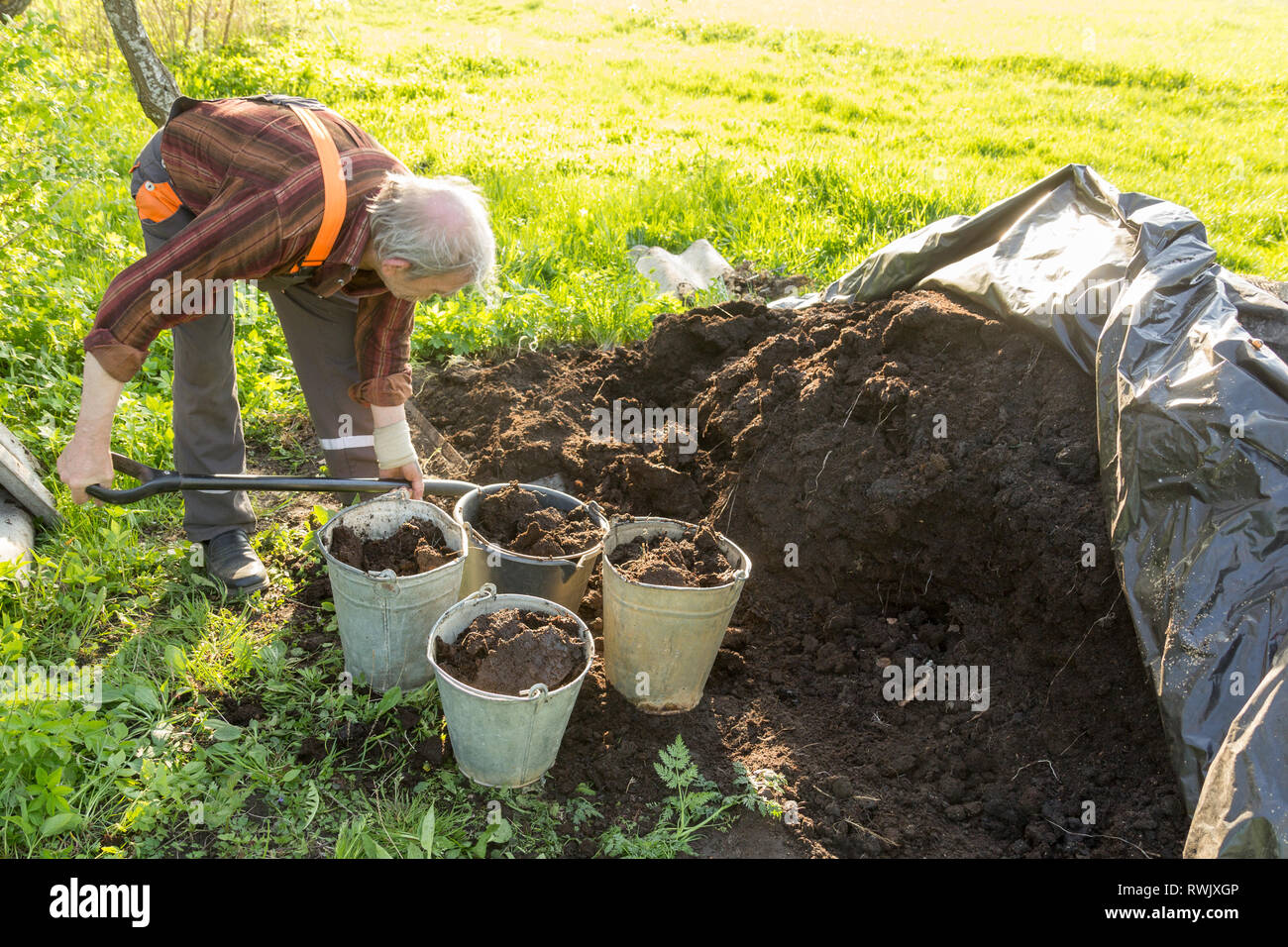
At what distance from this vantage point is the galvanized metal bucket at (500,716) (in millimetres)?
2301

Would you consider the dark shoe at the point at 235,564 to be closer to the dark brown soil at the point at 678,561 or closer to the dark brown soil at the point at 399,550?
the dark brown soil at the point at 399,550

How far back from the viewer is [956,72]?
1332 centimetres

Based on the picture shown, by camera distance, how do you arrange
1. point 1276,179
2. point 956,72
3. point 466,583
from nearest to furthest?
1. point 466,583
2. point 1276,179
3. point 956,72

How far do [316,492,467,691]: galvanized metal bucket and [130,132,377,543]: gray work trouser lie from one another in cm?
73

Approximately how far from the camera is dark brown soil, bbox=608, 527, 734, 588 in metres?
2.67

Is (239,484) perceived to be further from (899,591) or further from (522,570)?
(899,591)

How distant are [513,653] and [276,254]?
1.35 meters

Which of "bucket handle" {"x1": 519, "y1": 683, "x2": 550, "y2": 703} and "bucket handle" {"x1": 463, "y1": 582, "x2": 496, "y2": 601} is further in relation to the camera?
"bucket handle" {"x1": 463, "y1": 582, "x2": 496, "y2": 601}

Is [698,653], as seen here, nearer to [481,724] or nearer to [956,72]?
[481,724]

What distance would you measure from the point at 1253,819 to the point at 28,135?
6044 mm

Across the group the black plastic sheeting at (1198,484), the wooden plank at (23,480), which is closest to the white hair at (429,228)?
the wooden plank at (23,480)

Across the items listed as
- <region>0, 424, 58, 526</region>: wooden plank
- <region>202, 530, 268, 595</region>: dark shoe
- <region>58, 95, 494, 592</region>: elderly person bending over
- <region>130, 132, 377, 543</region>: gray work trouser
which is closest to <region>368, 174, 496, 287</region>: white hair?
<region>58, 95, 494, 592</region>: elderly person bending over

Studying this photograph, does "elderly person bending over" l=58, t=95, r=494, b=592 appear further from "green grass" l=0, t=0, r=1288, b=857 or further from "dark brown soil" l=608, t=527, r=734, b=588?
"dark brown soil" l=608, t=527, r=734, b=588

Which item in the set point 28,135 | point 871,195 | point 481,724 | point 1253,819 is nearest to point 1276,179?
point 871,195
